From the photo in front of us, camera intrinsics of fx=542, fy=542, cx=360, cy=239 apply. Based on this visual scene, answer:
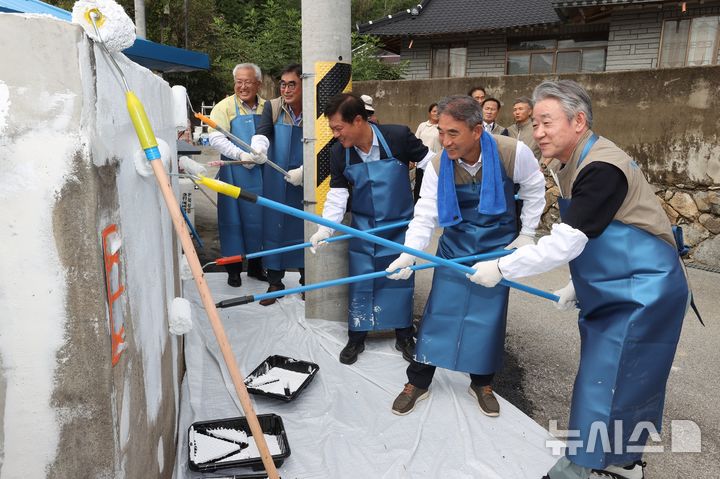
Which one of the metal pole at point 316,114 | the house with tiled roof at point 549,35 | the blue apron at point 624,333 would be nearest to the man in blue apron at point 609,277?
the blue apron at point 624,333

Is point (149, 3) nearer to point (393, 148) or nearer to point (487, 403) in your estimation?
point (393, 148)

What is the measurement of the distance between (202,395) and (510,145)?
2162 mm

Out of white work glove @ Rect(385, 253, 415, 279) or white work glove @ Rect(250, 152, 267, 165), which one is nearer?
white work glove @ Rect(385, 253, 415, 279)

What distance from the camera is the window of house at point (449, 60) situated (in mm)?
13820

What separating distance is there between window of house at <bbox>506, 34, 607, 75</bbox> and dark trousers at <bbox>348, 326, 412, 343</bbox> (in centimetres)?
1068

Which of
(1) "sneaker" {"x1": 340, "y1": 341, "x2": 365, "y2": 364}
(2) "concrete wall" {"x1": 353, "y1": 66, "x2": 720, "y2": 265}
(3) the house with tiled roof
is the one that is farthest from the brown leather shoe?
(3) the house with tiled roof

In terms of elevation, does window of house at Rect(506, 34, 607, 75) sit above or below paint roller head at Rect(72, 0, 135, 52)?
above

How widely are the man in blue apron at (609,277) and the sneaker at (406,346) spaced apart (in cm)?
137

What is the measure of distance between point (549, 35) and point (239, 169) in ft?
35.3

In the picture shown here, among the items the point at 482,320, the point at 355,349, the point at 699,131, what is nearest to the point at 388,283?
the point at 355,349

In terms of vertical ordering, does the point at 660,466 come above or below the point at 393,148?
below

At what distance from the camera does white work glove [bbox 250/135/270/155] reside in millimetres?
4293

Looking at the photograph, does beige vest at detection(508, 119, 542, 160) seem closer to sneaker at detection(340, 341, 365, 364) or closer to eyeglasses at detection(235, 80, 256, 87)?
eyeglasses at detection(235, 80, 256, 87)

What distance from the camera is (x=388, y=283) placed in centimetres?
358
